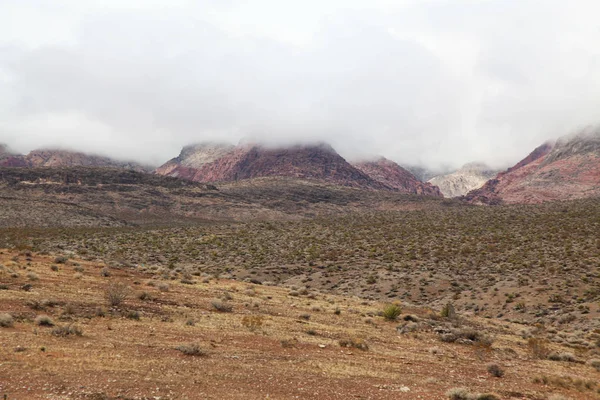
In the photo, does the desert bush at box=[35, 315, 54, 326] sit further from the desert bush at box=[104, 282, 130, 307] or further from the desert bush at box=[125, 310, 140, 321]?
the desert bush at box=[104, 282, 130, 307]

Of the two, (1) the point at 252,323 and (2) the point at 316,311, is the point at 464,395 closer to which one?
(1) the point at 252,323

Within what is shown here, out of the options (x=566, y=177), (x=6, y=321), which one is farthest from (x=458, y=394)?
(x=566, y=177)

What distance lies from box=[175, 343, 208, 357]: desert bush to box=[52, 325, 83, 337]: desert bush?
3039 millimetres

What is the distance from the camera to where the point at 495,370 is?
527 inches

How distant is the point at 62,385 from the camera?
348 inches

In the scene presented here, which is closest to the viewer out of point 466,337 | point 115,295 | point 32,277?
point 115,295

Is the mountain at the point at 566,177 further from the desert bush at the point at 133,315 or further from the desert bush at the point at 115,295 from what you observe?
the desert bush at the point at 133,315

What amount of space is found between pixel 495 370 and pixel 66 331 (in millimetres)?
13355

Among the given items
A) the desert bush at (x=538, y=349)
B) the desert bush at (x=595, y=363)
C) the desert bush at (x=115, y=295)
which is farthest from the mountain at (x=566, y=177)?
the desert bush at (x=115, y=295)

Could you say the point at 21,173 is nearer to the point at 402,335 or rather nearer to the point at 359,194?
the point at 359,194

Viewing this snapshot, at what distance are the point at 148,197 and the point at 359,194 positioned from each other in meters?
72.6

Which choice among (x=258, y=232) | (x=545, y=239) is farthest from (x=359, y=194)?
(x=545, y=239)

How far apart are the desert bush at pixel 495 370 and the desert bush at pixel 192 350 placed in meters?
9.13

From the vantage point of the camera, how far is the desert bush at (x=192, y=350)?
39.1ft
